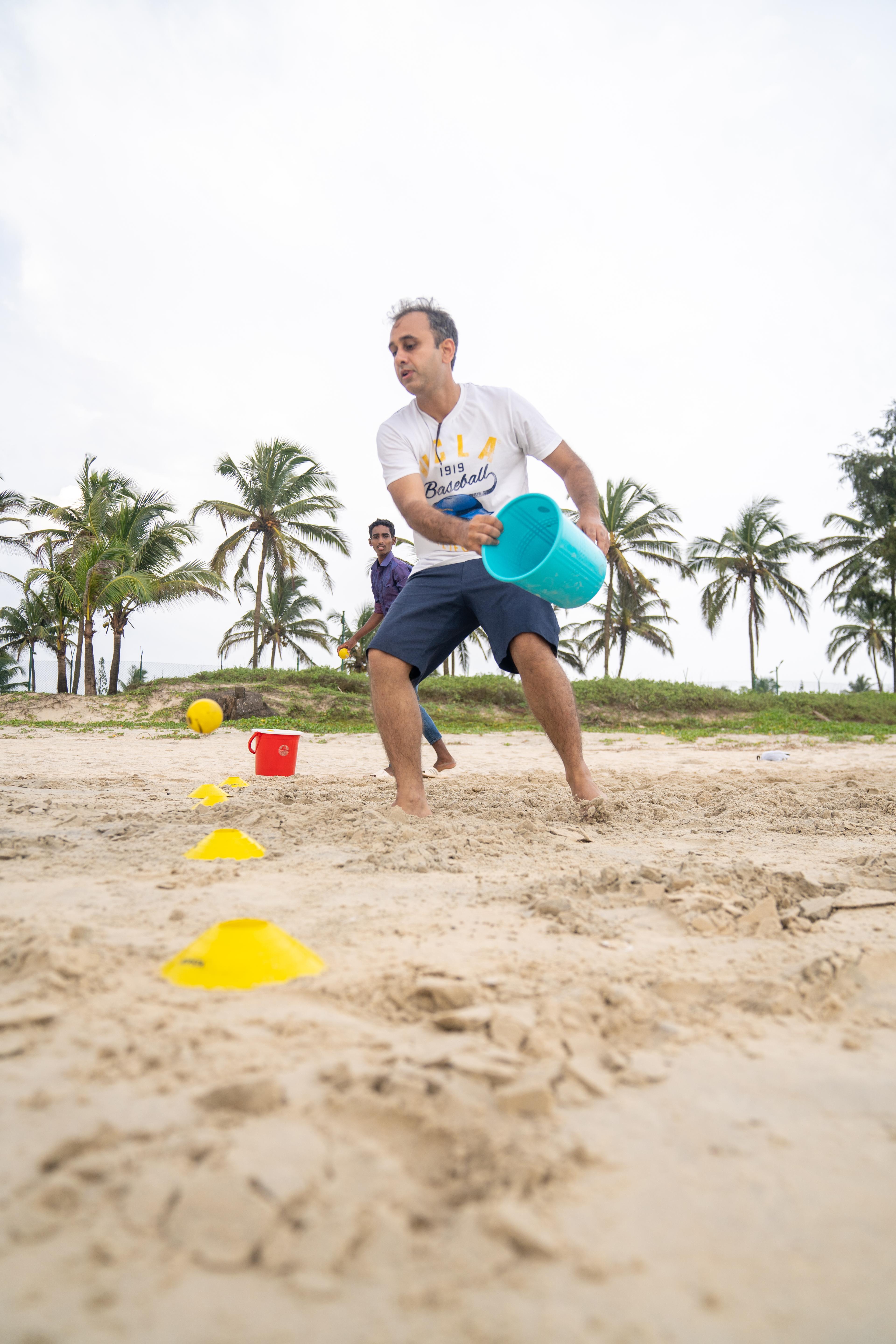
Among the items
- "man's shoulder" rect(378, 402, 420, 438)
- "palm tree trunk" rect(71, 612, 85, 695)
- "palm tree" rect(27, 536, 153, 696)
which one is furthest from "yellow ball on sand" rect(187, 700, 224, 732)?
"palm tree trunk" rect(71, 612, 85, 695)

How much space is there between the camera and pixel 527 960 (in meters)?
1.23

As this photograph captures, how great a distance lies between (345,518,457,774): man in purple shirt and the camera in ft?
15.2

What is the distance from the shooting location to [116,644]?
2084 centimetres

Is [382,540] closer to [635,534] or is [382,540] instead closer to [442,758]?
[442,758]

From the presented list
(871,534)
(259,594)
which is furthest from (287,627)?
(871,534)

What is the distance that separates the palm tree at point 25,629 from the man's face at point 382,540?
21267 millimetres

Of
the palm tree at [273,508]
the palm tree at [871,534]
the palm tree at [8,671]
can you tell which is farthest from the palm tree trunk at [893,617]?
the palm tree at [8,671]

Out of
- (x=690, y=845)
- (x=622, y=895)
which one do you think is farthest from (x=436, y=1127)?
(x=690, y=845)

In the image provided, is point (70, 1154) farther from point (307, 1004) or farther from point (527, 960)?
point (527, 960)

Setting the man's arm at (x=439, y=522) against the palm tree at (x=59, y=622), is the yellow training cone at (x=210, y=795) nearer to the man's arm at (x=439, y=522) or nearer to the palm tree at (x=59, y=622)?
the man's arm at (x=439, y=522)

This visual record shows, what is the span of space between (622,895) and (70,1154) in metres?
1.18

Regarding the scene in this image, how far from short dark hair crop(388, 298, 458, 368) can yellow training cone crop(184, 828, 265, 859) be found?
6.82 feet

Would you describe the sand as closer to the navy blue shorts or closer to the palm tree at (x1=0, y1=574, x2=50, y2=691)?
the navy blue shorts

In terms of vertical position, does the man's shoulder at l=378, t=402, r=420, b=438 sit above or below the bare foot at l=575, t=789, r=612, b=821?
above
